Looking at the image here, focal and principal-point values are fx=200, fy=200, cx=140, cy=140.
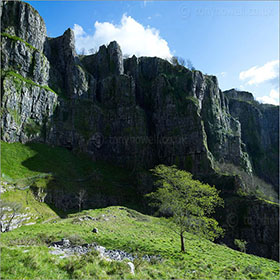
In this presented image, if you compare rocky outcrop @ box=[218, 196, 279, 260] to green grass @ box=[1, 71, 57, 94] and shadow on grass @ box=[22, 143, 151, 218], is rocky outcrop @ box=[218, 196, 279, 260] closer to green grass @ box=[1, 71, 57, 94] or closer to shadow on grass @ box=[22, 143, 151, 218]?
shadow on grass @ box=[22, 143, 151, 218]

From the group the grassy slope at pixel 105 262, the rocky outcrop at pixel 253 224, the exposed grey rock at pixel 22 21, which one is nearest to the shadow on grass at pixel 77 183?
the grassy slope at pixel 105 262

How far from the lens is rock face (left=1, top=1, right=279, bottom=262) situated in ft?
297

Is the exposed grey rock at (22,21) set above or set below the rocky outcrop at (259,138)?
above

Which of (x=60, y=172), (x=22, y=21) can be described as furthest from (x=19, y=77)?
(x=60, y=172)

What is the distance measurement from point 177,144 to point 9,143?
76963mm

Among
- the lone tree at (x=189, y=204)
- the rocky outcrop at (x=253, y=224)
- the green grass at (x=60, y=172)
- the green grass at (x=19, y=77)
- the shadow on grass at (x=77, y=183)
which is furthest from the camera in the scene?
the green grass at (x=19, y=77)

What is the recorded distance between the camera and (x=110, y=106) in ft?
401

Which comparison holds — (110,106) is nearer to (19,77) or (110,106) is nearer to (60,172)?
(19,77)

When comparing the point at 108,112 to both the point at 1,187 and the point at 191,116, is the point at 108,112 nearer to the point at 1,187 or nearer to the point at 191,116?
the point at 191,116

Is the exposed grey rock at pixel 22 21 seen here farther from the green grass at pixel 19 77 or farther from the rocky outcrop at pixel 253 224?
the rocky outcrop at pixel 253 224

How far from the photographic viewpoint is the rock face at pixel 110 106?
90.4 metres

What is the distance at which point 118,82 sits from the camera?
12362cm

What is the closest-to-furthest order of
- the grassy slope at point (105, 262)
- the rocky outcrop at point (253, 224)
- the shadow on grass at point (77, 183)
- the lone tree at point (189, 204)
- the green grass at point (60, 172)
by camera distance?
the grassy slope at point (105, 262) → the lone tree at point (189, 204) → the rocky outcrop at point (253, 224) → the shadow on grass at point (77, 183) → the green grass at point (60, 172)

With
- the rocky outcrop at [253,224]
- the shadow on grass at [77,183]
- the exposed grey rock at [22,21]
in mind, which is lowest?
the rocky outcrop at [253,224]
